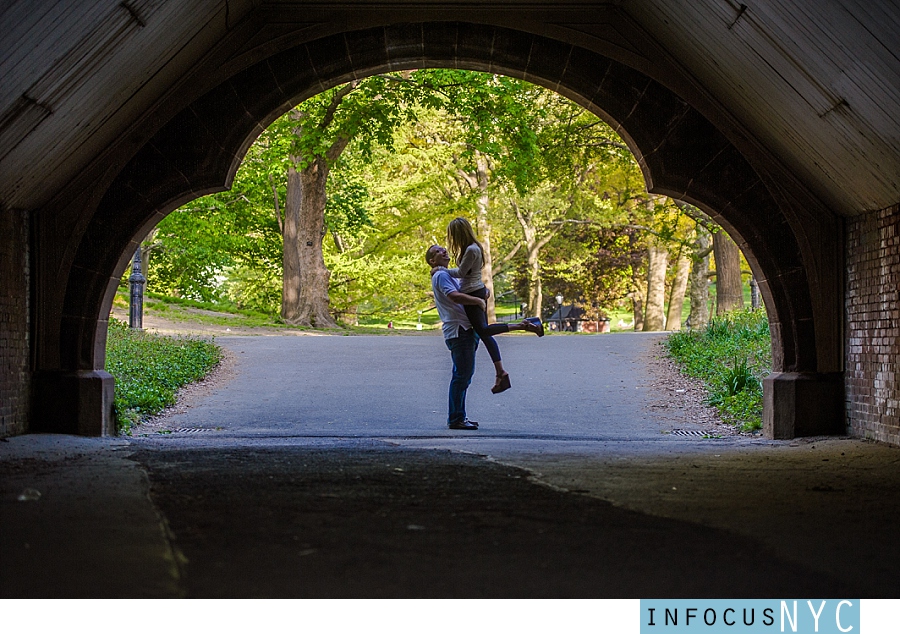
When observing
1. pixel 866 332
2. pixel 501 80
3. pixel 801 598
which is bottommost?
pixel 801 598

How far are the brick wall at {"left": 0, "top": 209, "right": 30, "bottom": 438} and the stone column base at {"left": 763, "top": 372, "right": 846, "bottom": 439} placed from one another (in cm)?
669

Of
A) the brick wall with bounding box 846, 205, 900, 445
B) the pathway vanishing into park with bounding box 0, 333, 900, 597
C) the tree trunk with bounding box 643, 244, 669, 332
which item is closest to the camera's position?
the pathway vanishing into park with bounding box 0, 333, 900, 597

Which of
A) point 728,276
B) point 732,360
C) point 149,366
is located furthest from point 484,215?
point 149,366

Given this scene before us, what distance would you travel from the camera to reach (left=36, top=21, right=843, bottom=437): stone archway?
893 cm

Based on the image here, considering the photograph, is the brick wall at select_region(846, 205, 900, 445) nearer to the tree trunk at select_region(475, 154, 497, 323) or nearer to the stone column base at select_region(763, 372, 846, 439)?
the stone column base at select_region(763, 372, 846, 439)

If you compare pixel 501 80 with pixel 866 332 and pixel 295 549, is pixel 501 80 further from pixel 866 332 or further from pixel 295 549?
pixel 295 549

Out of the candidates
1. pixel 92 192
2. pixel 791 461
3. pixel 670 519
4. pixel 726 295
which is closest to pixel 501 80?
pixel 726 295

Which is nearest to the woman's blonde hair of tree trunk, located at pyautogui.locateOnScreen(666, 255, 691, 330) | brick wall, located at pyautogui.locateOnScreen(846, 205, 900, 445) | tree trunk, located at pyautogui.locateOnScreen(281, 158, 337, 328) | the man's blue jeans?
the man's blue jeans

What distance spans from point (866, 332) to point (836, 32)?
10.7 ft

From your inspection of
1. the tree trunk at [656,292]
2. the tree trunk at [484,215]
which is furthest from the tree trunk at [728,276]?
the tree trunk at [484,215]

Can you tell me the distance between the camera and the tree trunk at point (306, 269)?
2595 centimetres

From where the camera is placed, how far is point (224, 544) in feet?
13.3

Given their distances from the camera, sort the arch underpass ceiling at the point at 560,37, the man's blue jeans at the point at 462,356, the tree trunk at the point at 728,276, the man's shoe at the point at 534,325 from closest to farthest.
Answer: the arch underpass ceiling at the point at 560,37 < the man's blue jeans at the point at 462,356 < the man's shoe at the point at 534,325 < the tree trunk at the point at 728,276

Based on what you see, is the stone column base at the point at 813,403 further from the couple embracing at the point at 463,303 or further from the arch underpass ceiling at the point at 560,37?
the couple embracing at the point at 463,303
